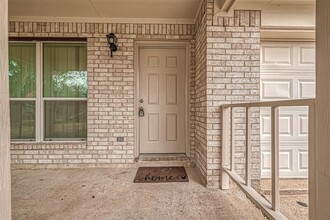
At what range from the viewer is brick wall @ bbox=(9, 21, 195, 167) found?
337 centimetres

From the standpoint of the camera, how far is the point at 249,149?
80.8 inches

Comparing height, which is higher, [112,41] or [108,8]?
[108,8]

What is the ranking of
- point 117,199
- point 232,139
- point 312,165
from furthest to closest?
point 232,139
point 117,199
point 312,165

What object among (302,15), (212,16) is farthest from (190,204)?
(302,15)

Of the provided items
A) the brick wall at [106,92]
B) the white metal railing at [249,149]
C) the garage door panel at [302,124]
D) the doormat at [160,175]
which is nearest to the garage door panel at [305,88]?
the garage door panel at [302,124]

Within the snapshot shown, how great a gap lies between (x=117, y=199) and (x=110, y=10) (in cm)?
259

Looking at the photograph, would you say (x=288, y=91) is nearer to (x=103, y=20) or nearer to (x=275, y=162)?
(x=275, y=162)

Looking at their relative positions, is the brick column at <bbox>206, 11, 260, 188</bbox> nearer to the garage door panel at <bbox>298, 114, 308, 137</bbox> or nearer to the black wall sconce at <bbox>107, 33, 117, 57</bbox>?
the garage door panel at <bbox>298, 114, 308, 137</bbox>

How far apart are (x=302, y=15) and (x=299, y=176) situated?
87.1 inches

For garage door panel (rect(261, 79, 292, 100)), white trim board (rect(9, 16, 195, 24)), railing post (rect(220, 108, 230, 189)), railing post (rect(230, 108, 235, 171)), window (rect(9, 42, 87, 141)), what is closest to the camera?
railing post (rect(230, 108, 235, 171))

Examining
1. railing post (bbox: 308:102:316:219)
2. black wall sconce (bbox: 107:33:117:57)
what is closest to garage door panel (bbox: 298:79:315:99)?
railing post (bbox: 308:102:316:219)

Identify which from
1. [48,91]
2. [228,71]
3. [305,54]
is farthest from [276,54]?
[48,91]

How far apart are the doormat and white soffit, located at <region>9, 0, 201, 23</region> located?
234cm

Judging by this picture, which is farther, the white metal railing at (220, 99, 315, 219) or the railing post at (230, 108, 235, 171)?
the railing post at (230, 108, 235, 171)
